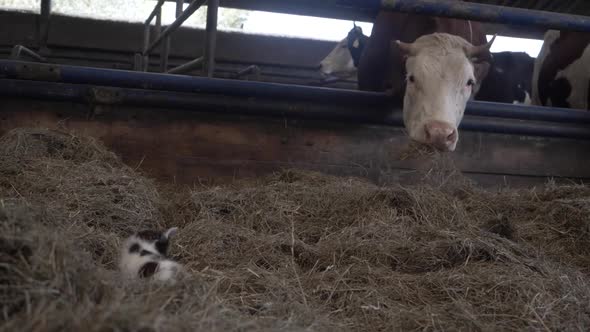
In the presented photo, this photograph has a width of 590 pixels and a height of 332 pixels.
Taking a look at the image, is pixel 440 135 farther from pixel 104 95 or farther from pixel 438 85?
pixel 104 95

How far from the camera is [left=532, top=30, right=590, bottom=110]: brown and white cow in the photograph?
6410mm

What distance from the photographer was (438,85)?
434cm

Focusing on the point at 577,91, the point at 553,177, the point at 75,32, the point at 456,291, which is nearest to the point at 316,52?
the point at 75,32

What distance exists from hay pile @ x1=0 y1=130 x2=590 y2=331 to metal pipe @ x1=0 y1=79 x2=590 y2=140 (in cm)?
42

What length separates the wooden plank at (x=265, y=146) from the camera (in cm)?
409

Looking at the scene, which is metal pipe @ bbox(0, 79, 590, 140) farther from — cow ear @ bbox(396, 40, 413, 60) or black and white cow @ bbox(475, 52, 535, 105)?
black and white cow @ bbox(475, 52, 535, 105)

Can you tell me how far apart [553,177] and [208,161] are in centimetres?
275

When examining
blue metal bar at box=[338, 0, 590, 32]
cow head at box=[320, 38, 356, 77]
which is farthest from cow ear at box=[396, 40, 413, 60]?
cow head at box=[320, 38, 356, 77]

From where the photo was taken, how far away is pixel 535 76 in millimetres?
7422

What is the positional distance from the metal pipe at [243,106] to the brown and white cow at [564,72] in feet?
5.82

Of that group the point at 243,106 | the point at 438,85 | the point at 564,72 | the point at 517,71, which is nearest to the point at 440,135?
the point at 438,85

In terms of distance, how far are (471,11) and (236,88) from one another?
5.38 ft

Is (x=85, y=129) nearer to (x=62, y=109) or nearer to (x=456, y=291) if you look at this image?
(x=62, y=109)

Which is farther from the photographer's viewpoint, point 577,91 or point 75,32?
point 75,32
